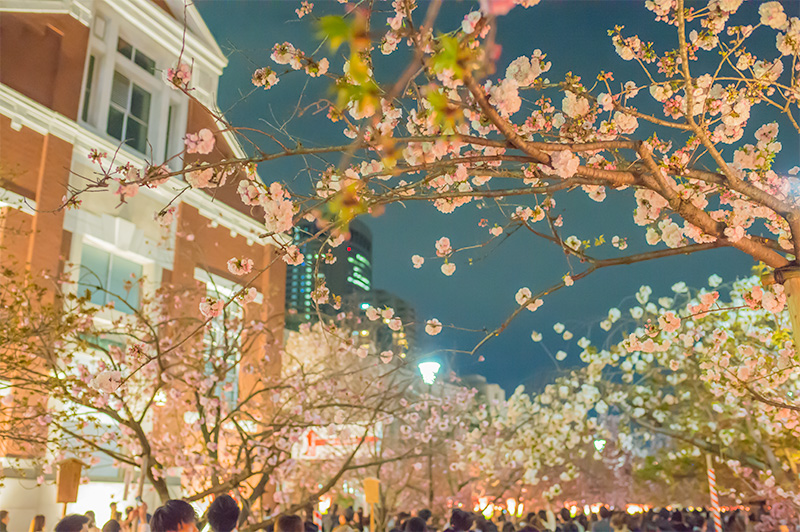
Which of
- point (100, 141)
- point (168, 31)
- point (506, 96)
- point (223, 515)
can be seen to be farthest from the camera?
point (168, 31)

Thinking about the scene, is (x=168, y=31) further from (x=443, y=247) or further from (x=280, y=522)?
(x=280, y=522)

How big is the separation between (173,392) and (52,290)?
6.13m

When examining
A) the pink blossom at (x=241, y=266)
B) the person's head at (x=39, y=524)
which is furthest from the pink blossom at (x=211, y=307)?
the person's head at (x=39, y=524)

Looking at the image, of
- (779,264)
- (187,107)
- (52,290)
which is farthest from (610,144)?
(187,107)

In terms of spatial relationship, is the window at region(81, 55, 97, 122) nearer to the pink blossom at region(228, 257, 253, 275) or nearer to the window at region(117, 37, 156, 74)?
the window at region(117, 37, 156, 74)

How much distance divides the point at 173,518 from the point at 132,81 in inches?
728

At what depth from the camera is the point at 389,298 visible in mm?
81000

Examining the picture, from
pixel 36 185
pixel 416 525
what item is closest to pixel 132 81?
pixel 36 185

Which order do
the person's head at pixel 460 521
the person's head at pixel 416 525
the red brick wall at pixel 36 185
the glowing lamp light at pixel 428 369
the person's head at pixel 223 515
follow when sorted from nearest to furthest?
the person's head at pixel 223 515
the person's head at pixel 460 521
the person's head at pixel 416 525
the glowing lamp light at pixel 428 369
the red brick wall at pixel 36 185

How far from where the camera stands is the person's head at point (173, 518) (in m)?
4.77

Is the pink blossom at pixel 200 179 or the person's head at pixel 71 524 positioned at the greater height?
the pink blossom at pixel 200 179

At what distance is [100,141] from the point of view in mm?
18000

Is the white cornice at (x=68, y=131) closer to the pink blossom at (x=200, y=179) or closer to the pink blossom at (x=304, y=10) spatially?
the pink blossom at (x=304, y=10)

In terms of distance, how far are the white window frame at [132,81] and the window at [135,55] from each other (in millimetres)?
114
